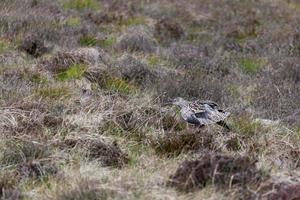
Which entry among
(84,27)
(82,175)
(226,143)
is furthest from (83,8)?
(82,175)

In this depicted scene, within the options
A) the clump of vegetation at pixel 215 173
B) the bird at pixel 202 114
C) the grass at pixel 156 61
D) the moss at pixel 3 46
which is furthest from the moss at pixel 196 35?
the clump of vegetation at pixel 215 173

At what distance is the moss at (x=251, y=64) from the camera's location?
960 cm

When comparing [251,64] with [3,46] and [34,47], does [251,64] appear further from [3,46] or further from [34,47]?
[3,46]

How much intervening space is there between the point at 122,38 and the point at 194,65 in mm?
1483

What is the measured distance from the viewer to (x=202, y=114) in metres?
5.77

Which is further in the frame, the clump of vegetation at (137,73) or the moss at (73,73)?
the clump of vegetation at (137,73)

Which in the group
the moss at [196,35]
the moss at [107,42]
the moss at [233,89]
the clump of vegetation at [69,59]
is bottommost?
the moss at [196,35]

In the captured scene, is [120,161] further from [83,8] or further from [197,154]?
[83,8]

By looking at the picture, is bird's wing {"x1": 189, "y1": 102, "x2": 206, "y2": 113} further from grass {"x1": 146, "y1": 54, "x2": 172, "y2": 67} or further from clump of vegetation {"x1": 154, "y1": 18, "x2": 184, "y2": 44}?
clump of vegetation {"x1": 154, "y1": 18, "x2": 184, "y2": 44}

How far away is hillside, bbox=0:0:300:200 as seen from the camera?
416 cm

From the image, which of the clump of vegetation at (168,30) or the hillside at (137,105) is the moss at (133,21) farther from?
the clump of vegetation at (168,30)

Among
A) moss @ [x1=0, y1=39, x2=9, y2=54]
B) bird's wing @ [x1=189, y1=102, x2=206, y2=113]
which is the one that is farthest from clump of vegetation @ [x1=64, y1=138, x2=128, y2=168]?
moss @ [x1=0, y1=39, x2=9, y2=54]

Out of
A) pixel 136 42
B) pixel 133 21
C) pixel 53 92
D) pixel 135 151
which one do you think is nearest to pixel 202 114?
pixel 135 151

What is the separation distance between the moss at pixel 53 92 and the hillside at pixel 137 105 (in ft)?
0.04
